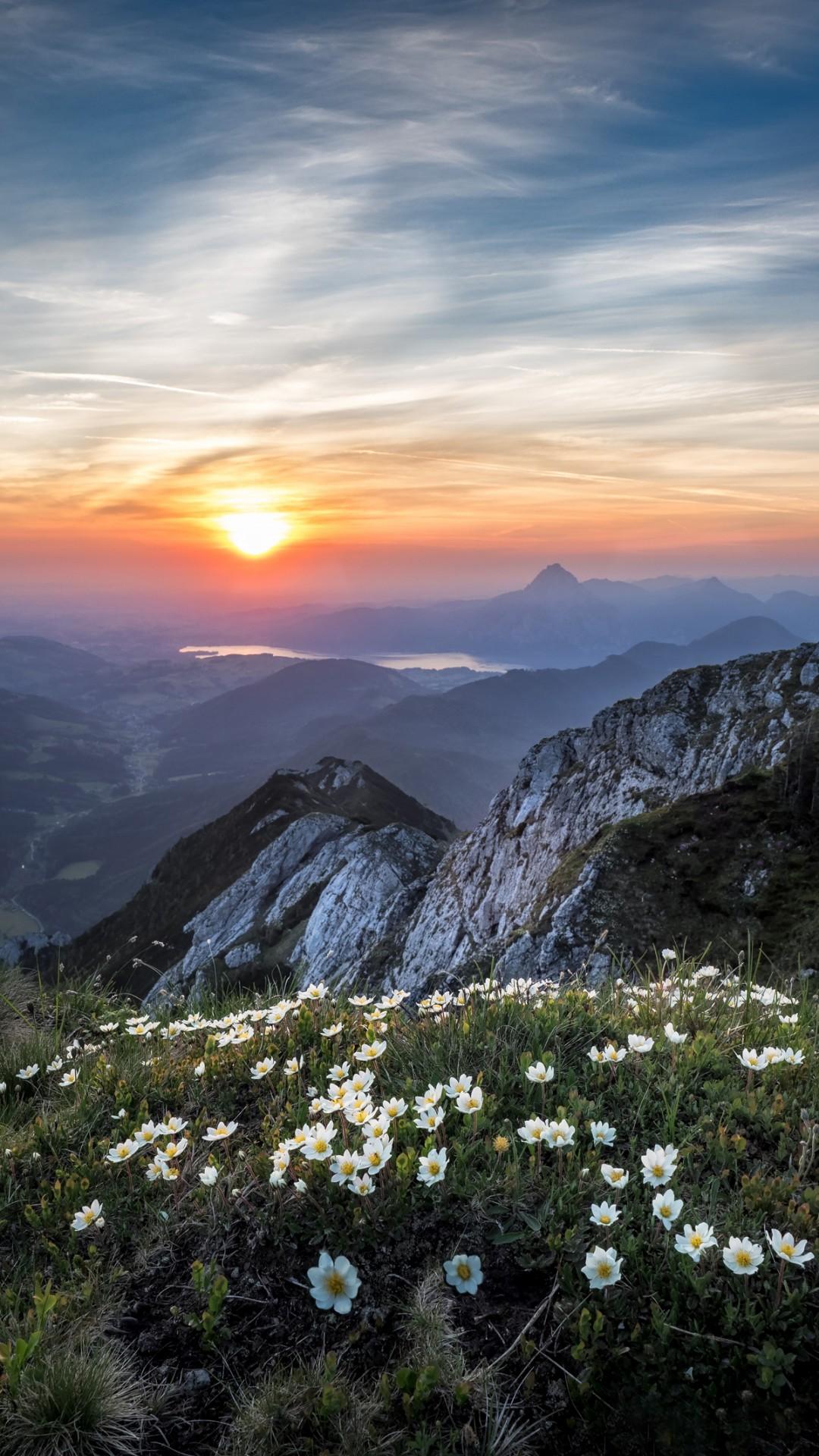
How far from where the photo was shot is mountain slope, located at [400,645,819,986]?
59.4m

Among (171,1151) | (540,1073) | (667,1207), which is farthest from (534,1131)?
(171,1151)

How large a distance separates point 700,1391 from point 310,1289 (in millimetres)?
1865

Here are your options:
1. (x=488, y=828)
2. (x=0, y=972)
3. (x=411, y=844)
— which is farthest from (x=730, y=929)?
(x=411, y=844)

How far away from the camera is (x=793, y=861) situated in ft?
110

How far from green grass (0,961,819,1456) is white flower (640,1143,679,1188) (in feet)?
0.46

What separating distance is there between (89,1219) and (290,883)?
101661 millimetres

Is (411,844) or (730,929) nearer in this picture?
(730,929)

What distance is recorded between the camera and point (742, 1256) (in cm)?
338

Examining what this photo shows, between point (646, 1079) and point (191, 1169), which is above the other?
point (646, 1079)

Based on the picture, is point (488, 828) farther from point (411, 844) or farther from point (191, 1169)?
point (191, 1169)

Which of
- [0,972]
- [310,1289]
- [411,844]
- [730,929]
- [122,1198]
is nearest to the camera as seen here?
[310,1289]

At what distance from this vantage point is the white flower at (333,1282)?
142 inches

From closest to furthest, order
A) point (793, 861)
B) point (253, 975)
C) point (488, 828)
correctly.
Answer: point (793, 861) → point (488, 828) → point (253, 975)

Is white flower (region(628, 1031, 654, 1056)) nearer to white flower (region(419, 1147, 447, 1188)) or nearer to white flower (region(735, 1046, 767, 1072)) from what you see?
white flower (region(735, 1046, 767, 1072))
